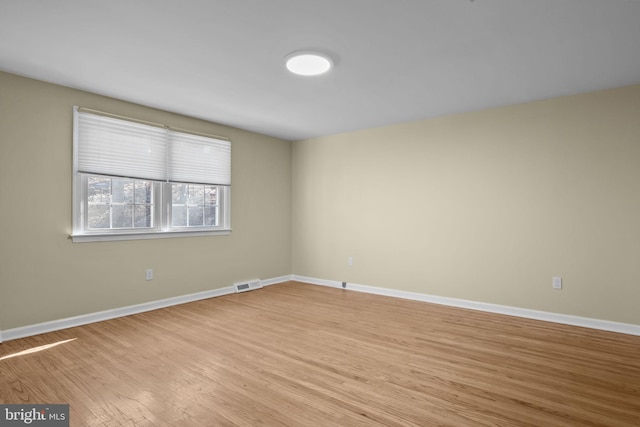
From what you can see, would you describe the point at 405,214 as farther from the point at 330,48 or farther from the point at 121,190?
the point at 121,190

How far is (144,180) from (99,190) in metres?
0.48

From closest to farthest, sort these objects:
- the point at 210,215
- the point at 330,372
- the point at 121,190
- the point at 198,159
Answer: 1. the point at 330,372
2. the point at 121,190
3. the point at 198,159
4. the point at 210,215

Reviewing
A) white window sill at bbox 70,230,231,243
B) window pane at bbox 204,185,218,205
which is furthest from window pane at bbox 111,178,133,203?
window pane at bbox 204,185,218,205

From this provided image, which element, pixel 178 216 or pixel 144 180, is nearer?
pixel 144 180

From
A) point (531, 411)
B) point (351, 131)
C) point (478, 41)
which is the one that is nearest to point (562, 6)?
point (478, 41)

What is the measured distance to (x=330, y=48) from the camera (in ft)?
8.70

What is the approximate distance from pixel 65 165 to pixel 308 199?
11.3 ft

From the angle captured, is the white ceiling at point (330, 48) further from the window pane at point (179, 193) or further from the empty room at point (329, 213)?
the window pane at point (179, 193)

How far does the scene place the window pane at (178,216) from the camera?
443 cm

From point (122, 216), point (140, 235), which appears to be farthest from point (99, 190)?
point (140, 235)

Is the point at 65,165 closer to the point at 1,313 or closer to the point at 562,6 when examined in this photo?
the point at 1,313

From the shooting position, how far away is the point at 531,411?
1.97 meters

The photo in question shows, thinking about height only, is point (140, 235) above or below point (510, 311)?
above

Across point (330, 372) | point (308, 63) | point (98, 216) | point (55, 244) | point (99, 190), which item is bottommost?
point (330, 372)
